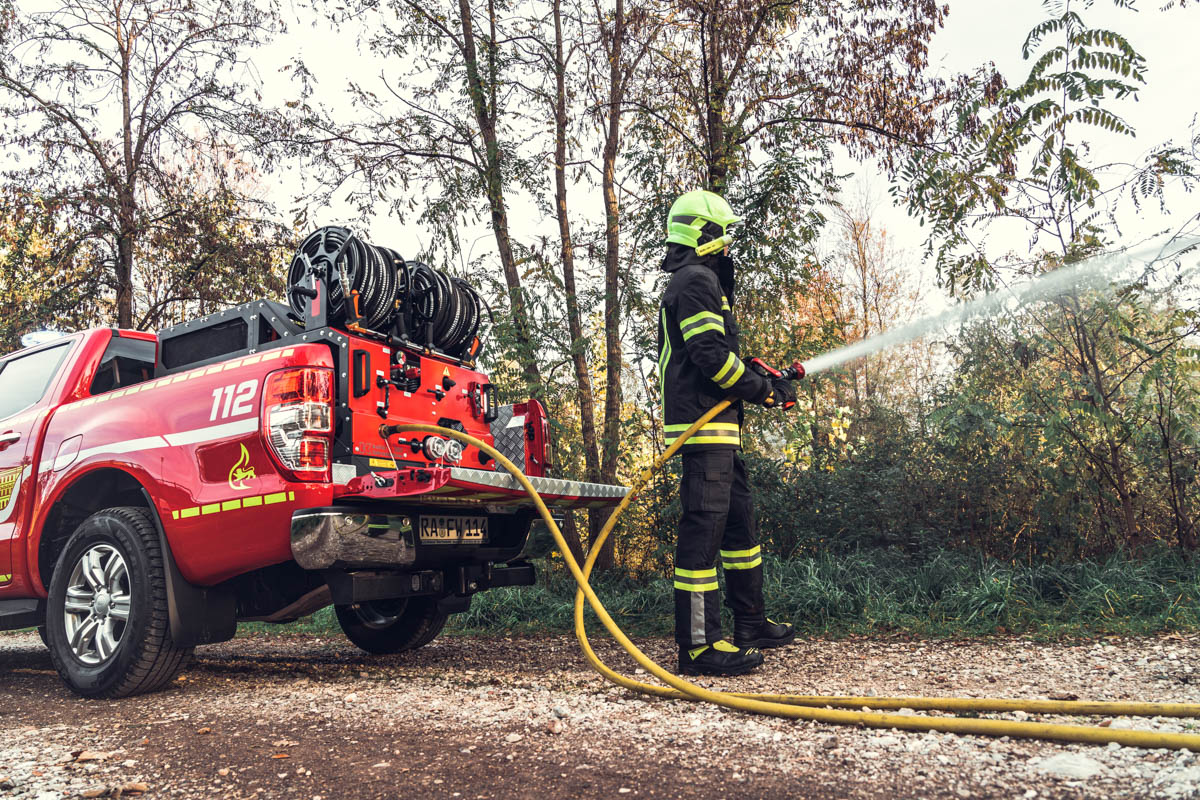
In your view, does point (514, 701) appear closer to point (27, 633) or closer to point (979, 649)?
point (979, 649)

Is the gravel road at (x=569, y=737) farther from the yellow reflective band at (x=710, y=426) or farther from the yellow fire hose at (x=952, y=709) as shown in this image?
the yellow reflective band at (x=710, y=426)

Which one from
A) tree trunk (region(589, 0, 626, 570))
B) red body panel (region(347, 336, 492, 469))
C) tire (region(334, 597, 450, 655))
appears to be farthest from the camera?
tree trunk (region(589, 0, 626, 570))

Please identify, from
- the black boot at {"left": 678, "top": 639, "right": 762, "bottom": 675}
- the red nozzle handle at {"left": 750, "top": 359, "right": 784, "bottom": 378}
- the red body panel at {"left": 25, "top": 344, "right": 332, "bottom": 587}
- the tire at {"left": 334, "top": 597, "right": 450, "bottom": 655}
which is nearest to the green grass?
the tire at {"left": 334, "top": 597, "right": 450, "bottom": 655}

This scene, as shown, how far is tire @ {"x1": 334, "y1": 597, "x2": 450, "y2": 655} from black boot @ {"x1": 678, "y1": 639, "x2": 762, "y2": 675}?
2022mm

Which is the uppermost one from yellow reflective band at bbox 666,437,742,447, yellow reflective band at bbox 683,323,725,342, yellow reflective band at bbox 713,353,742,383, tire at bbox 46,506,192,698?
yellow reflective band at bbox 683,323,725,342

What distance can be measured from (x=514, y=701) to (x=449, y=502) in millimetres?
1051

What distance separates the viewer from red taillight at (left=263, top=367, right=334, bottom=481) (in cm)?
375

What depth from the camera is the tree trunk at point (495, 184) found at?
7723mm

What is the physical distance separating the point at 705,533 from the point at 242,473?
225cm

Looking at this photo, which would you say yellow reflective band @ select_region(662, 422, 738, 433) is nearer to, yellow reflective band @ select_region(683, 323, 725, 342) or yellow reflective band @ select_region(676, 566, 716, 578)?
yellow reflective band @ select_region(683, 323, 725, 342)

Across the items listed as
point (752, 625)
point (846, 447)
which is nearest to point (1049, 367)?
point (846, 447)

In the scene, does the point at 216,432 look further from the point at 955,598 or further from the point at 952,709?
the point at 955,598

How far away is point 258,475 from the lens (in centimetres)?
379

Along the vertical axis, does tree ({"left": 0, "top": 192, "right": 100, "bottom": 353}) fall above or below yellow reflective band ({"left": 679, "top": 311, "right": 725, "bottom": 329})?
above
